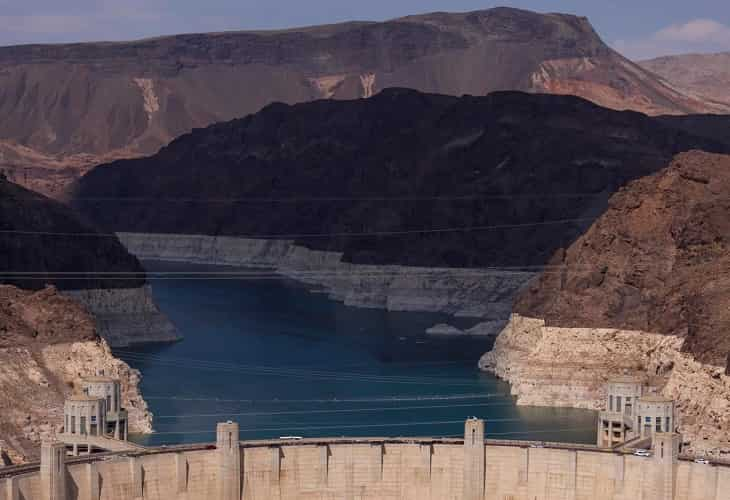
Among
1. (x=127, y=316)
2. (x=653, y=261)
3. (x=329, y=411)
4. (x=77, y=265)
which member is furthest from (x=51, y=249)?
(x=653, y=261)

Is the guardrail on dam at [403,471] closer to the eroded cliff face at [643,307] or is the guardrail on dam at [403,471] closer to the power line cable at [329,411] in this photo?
the eroded cliff face at [643,307]

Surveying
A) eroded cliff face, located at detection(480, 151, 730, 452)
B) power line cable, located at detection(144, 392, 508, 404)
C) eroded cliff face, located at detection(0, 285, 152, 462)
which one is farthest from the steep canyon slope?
eroded cliff face, located at detection(480, 151, 730, 452)

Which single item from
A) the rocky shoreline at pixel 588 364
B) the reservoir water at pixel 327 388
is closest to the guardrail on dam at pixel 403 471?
the reservoir water at pixel 327 388

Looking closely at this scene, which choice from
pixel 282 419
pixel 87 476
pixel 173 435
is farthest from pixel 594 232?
pixel 87 476

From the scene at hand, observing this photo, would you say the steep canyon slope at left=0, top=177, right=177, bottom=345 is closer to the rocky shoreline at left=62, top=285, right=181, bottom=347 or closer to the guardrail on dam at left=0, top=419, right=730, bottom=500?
the rocky shoreline at left=62, top=285, right=181, bottom=347

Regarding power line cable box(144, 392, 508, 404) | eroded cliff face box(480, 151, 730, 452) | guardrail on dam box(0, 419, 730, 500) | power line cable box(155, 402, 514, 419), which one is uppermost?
eroded cliff face box(480, 151, 730, 452)

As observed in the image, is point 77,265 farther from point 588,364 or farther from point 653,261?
point 588,364
